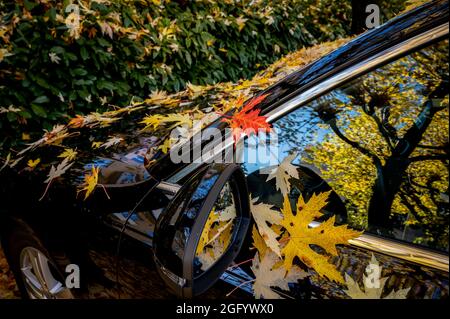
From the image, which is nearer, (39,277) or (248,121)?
(248,121)

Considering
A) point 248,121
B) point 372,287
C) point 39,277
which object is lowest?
point 39,277

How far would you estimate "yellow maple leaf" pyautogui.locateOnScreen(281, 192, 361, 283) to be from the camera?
3.53ft

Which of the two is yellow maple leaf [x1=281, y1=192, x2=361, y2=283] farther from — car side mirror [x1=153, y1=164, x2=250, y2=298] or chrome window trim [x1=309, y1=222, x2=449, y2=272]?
car side mirror [x1=153, y1=164, x2=250, y2=298]

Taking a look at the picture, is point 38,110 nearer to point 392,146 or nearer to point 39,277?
point 39,277

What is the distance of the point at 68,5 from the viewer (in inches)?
119

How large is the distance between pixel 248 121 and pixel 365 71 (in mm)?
475

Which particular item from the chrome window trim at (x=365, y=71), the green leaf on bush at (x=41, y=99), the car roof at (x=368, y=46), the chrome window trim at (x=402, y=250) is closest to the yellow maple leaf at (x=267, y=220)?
the chrome window trim at (x=365, y=71)

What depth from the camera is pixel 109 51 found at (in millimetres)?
3412

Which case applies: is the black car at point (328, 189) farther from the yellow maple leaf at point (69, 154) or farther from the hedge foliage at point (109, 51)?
the hedge foliage at point (109, 51)

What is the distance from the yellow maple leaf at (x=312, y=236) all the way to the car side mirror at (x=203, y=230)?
0.17m

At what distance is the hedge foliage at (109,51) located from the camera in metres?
3.00

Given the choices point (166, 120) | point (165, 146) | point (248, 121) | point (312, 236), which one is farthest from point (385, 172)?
point (166, 120)

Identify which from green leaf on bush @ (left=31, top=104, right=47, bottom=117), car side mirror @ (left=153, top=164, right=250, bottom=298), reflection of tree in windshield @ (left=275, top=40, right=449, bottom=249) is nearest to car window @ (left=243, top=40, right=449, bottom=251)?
reflection of tree in windshield @ (left=275, top=40, right=449, bottom=249)

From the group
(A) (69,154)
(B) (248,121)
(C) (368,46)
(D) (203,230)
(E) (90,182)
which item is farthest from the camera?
(A) (69,154)
